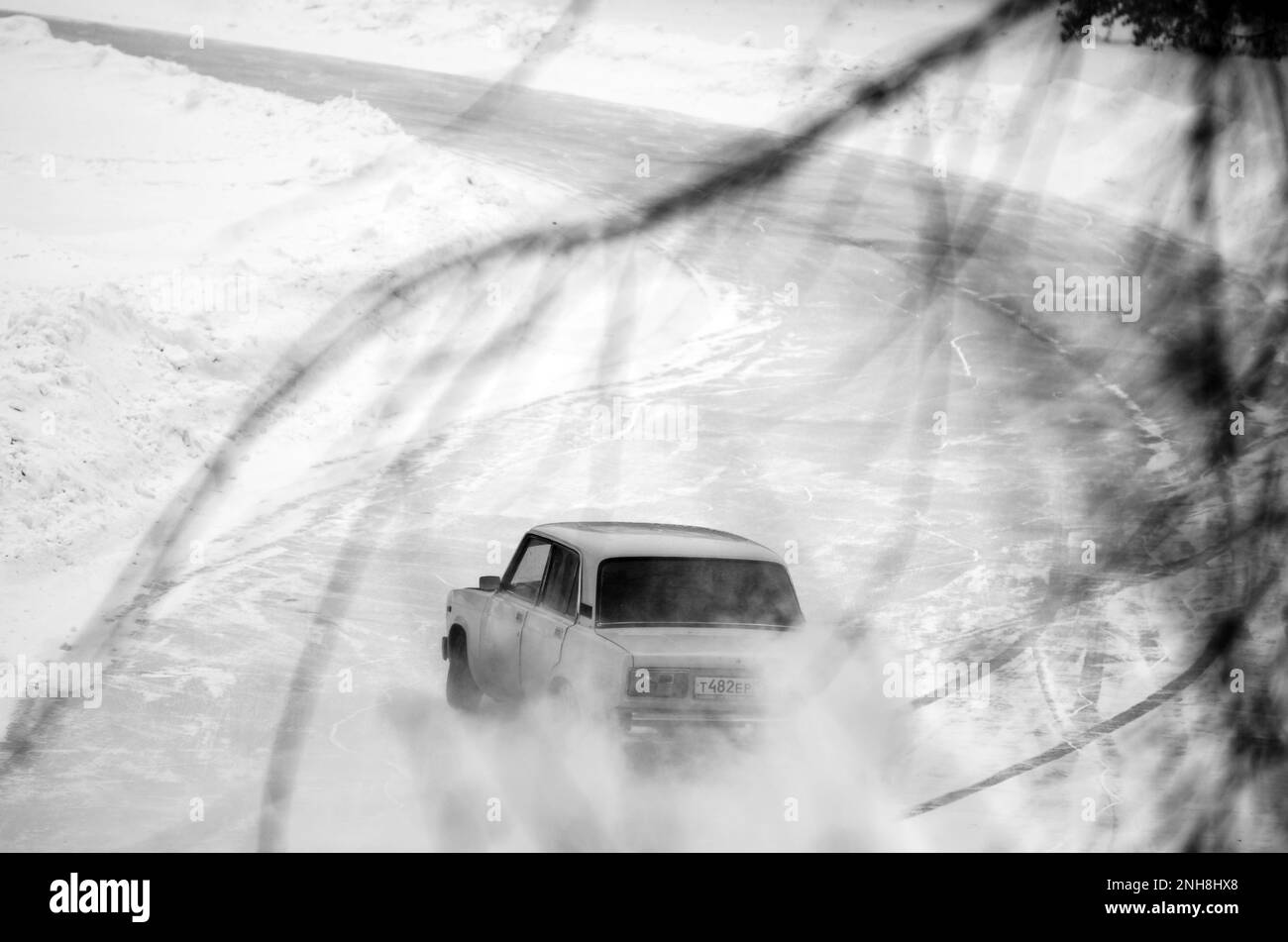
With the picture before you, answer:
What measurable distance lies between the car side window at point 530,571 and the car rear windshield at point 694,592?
78 centimetres

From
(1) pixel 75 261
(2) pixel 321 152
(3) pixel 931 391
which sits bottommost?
(3) pixel 931 391

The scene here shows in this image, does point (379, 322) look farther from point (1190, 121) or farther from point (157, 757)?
point (157, 757)

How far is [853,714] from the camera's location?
8148 millimetres

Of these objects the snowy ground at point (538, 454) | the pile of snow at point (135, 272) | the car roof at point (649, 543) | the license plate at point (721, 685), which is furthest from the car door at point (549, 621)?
the pile of snow at point (135, 272)

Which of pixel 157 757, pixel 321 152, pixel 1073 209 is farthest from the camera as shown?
pixel 321 152

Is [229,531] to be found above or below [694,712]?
above

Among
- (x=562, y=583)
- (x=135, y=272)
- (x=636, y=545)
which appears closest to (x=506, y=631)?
(x=562, y=583)

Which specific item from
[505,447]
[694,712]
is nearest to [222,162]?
[505,447]

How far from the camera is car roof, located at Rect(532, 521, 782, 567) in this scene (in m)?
8.16

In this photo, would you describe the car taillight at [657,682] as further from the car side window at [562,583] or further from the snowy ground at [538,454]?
the car side window at [562,583]

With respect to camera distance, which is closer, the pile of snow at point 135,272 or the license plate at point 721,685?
the license plate at point 721,685

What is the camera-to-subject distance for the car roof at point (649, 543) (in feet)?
26.8

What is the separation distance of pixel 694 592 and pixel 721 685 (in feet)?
3.05

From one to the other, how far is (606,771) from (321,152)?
16.5 meters
